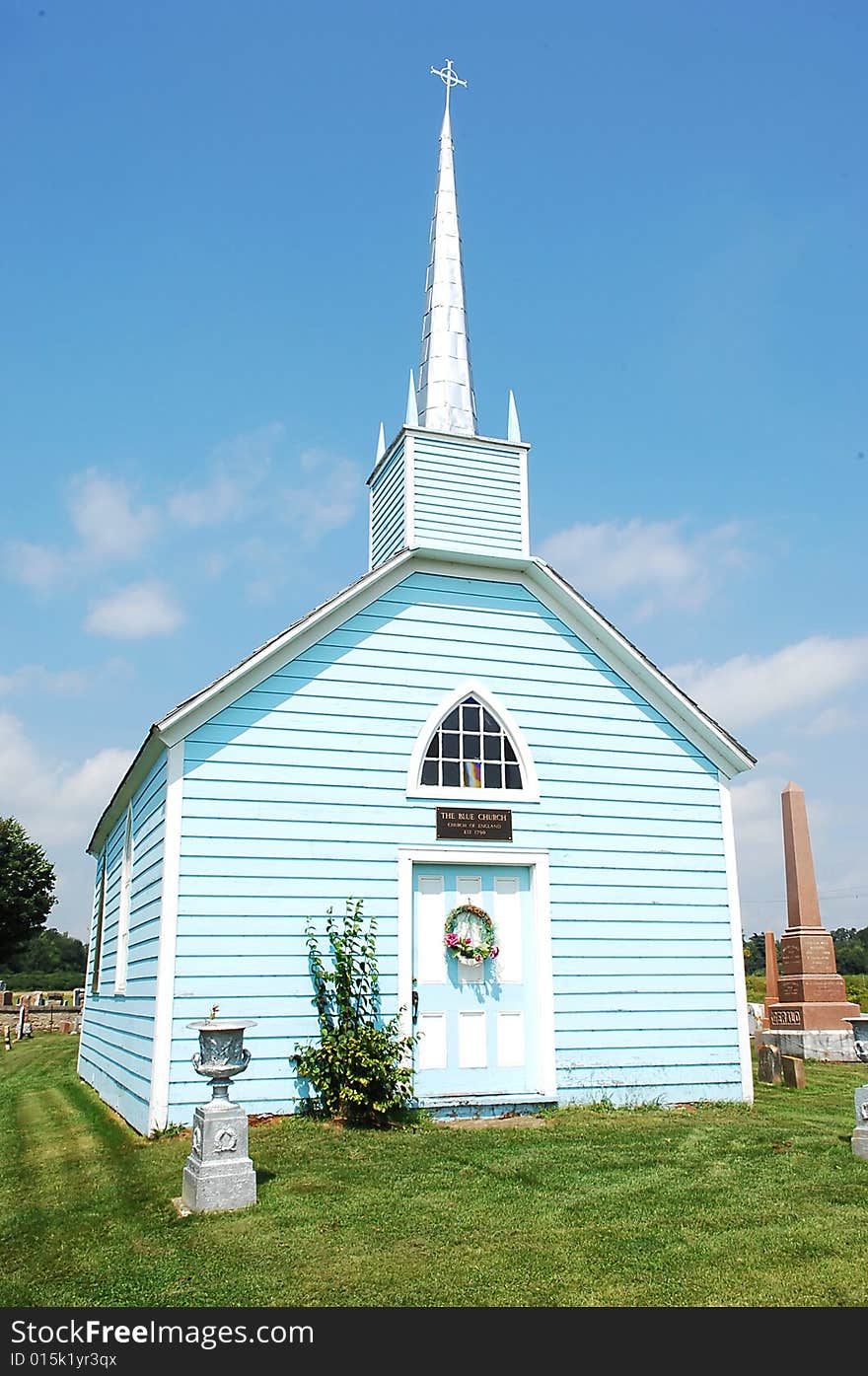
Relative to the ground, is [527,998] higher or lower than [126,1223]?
higher

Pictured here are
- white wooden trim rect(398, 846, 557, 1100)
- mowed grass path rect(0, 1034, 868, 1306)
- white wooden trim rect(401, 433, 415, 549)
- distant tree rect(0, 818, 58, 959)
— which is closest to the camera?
mowed grass path rect(0, 1034, 868, 1306)

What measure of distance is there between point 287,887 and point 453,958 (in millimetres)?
1890

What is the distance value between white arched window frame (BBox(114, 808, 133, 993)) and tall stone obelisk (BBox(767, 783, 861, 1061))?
38.7 ft

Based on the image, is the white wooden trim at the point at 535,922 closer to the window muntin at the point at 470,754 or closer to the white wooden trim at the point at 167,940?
the window muntin at the point at 470,754

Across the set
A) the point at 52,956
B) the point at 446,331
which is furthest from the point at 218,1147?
the point at 52,956

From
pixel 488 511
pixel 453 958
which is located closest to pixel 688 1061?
pixel 453 958

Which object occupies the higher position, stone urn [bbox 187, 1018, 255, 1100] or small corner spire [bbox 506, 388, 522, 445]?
small corner spire [bbox 506, 388, 522, 445]

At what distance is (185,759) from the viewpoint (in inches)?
397

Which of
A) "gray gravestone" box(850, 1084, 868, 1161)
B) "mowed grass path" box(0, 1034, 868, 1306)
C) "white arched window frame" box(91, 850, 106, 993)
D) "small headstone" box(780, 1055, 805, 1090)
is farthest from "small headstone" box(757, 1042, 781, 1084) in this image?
"white arched window frame" box(91, 850, 106, 993)

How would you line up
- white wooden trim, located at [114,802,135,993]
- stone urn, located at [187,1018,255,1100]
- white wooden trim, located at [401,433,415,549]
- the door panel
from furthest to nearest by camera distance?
white wooden trim, located at [114,802,135,993] < white wooden trim, located at [401,433,415,549] < the door panel < stone urn, located at [187,1018,255,1100]

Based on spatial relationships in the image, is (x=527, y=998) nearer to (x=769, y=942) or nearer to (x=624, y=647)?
(x=624, y=647)

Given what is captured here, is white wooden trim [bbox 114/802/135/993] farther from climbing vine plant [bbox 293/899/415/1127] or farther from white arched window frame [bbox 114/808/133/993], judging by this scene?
climbing vine plant [bbox 293/899/415/1127]

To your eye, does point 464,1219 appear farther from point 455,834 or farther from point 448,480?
point 448,480

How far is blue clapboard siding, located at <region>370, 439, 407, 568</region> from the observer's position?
12.1m
